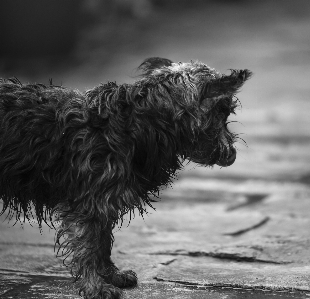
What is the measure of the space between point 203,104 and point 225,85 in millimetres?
180

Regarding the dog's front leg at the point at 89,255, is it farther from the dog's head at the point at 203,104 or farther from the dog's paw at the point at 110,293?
the dog's head at the point at 203,104

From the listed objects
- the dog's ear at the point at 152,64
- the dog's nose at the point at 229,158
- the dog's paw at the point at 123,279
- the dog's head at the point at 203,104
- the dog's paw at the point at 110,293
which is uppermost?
A: the dog's ear at the point at 152,64

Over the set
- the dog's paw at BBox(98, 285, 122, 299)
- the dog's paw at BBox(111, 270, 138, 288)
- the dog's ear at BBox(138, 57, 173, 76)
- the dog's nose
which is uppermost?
the dog's ear at BBox(138, 57, 173, 76)

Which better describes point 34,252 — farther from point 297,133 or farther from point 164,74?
point 297,133

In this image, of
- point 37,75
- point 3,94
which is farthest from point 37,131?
point 37,75

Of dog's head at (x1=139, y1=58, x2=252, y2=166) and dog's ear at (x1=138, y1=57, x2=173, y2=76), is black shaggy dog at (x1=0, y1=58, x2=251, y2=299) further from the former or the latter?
dog's ear at (x1=138, y1=57, x2=173, y2=76)

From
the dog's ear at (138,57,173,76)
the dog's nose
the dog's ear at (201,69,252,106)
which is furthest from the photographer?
the dog's ear at (138,57,173,76)

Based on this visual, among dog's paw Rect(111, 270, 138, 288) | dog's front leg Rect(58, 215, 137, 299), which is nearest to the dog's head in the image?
dog's front leg Rect(58, 215, 137, 299)

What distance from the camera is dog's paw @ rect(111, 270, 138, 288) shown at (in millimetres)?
4449

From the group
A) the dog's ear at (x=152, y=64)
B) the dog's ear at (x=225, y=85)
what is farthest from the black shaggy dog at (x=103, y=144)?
the dog's ear at (x=152, y=64)

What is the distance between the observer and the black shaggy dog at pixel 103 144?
402 cm

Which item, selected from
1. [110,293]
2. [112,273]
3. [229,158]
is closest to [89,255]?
[110,293]

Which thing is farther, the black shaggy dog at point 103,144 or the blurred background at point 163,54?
the blurred background at point 163,54

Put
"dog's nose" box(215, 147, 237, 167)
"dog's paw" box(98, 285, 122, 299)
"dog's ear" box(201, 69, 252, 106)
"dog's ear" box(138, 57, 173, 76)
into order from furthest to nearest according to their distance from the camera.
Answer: "dog's ear" box(138, 57, 173, 76) < "dog's nose" box(215, 147, 237, 167) < "dog's paw" box(98, 285, 122, 299) < "dog's ear" box(201, 69, 252, 106)
